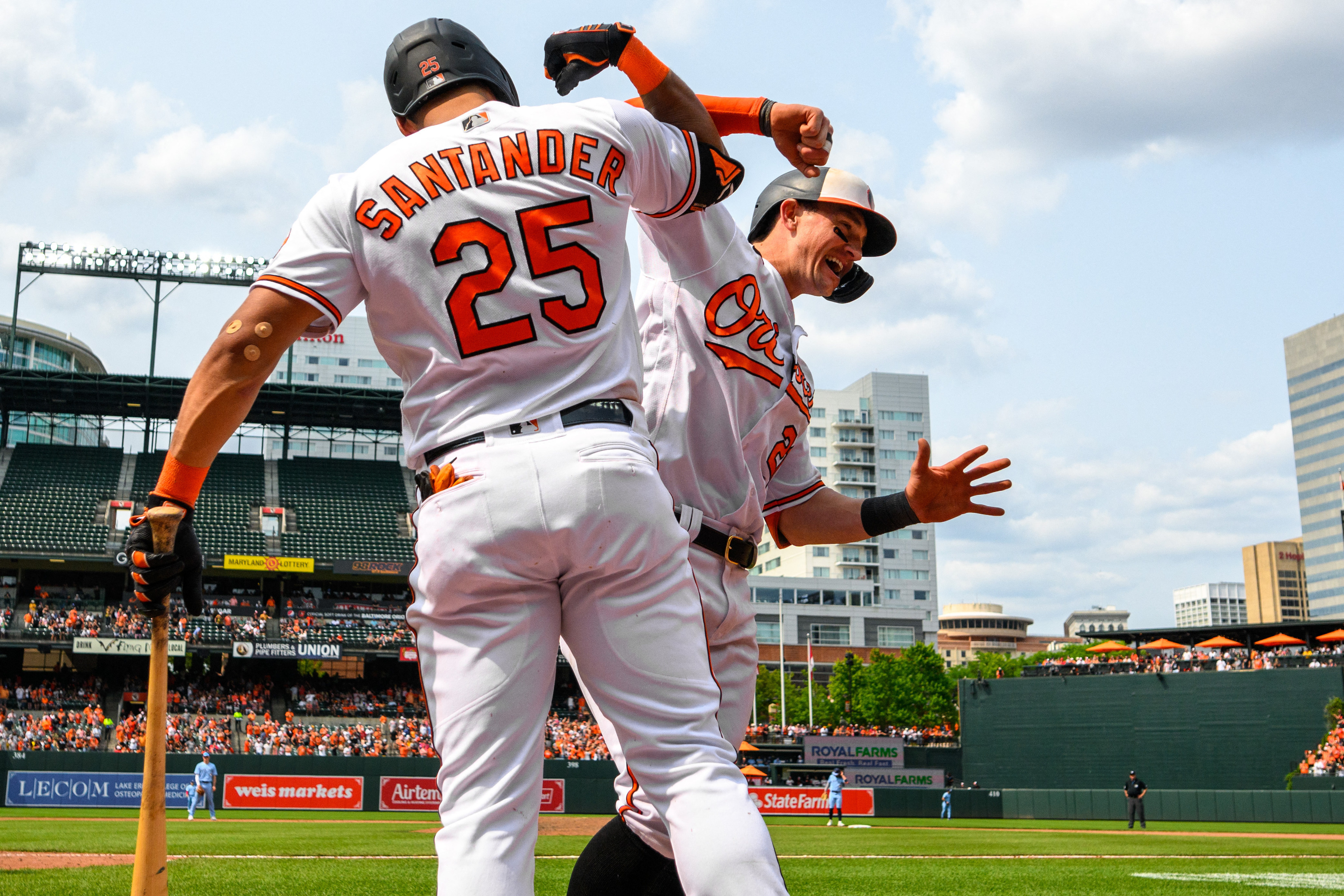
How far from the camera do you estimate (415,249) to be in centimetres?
236

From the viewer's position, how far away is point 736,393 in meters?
3.45

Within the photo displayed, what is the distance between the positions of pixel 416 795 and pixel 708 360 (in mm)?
24365

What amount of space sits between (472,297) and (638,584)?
70cm

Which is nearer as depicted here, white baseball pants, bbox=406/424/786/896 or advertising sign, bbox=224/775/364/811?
white baseball pants, bbox=406/424/786/896

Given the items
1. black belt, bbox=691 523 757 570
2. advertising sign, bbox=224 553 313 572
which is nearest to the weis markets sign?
advertising sign, bbox=224 553 313 572

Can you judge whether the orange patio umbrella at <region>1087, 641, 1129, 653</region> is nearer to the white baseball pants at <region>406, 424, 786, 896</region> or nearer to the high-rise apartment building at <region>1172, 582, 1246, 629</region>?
the white baseball pants at <region>406, 424, 786, 896</region>

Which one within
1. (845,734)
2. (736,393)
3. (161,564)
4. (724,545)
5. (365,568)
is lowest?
(845,734)

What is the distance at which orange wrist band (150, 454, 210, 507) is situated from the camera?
8.14 ft

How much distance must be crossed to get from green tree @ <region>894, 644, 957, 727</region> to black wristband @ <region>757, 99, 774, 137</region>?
2462 inches

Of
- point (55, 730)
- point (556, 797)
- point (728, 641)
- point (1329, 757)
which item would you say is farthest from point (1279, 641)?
point (728, 641)

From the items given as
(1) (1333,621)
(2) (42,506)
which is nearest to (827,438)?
(1) (1333,621)

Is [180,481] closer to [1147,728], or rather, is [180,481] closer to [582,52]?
[582,52]

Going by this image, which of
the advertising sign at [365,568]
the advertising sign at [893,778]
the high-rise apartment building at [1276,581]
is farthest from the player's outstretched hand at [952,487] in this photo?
the high-rise apartment building at [1276,581]

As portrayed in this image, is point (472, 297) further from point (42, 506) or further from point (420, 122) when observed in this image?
point (42, 506)
